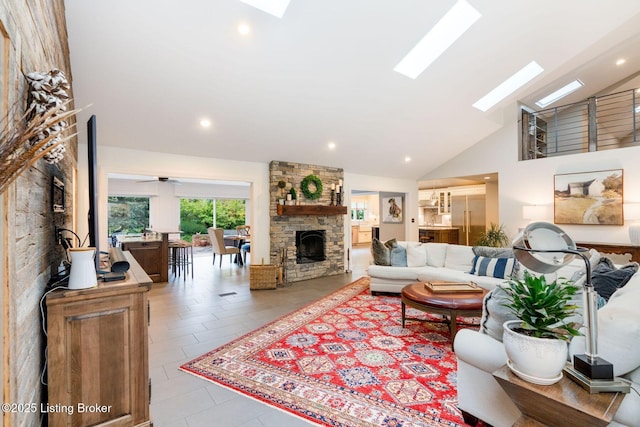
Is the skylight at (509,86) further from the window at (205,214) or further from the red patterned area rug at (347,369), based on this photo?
the window at (205,214)

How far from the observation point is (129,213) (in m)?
9.75

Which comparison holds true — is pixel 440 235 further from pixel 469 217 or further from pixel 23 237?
pixel 23 237

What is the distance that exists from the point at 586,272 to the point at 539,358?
1.41 ft

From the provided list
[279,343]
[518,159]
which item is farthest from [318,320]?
[518,159]

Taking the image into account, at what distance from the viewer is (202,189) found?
33.4 ft

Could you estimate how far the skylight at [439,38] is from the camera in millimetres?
3301

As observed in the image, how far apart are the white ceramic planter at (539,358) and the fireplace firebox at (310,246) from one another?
5019 mm

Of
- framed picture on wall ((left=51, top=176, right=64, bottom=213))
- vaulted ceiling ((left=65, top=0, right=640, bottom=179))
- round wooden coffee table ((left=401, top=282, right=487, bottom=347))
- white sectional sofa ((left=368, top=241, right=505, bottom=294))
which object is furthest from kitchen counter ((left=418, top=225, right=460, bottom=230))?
Answer: framed picture on wall ((left=51, top=176, right=64, bottom=213))

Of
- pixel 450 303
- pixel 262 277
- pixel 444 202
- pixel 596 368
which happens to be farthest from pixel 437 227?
pixel 596 368

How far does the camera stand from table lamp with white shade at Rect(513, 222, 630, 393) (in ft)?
3.94

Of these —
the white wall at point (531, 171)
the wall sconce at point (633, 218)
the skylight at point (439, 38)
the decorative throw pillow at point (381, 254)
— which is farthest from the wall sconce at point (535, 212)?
the skylight at point (439, 38)

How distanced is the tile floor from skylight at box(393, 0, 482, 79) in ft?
12.0

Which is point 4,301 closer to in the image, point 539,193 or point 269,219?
point 269,219

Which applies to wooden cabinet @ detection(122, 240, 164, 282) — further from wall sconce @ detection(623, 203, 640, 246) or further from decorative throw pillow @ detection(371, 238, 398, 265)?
wall sconce @ detection(623, 203, 640, 246)
